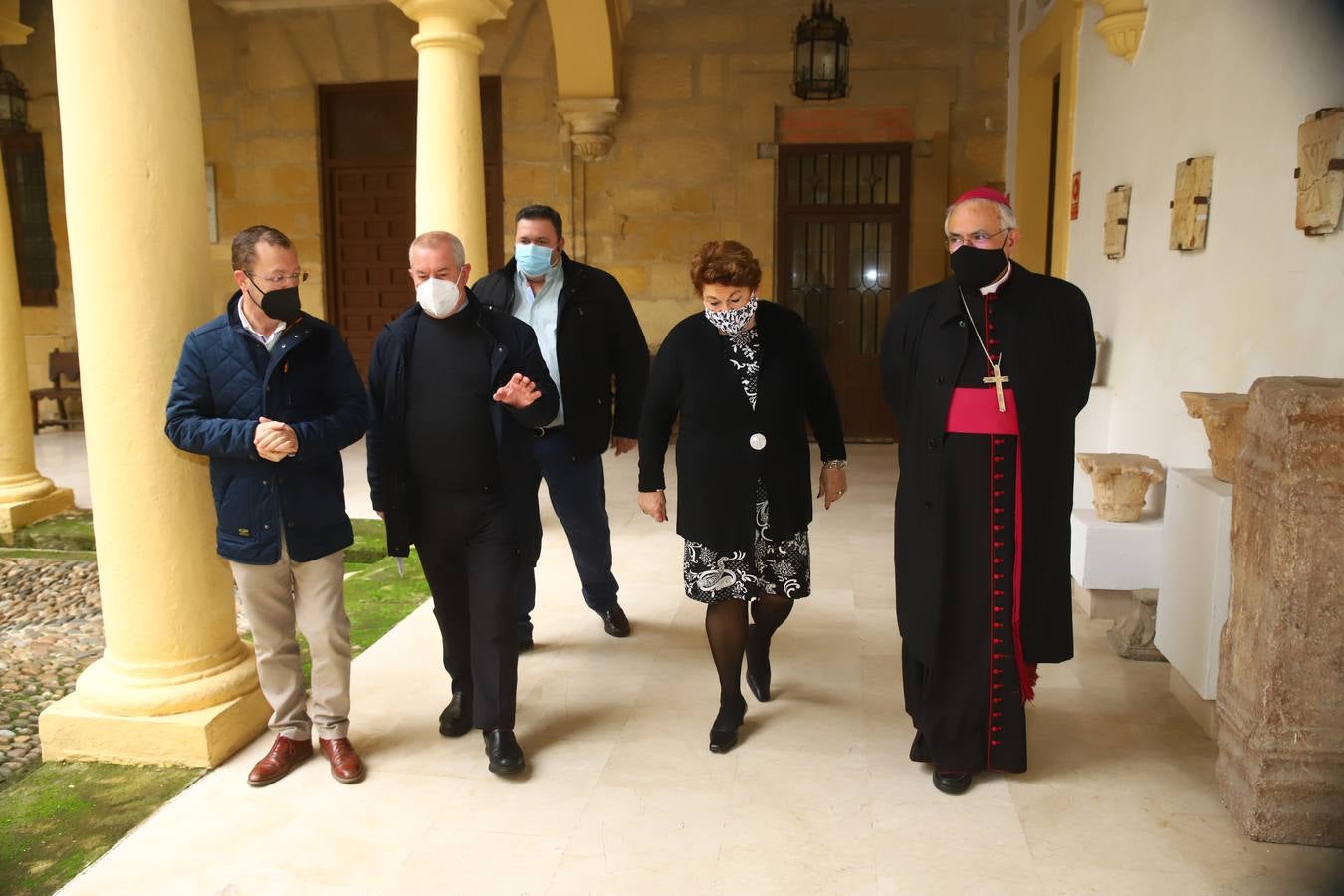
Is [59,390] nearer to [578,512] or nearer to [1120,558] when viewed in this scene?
[578,512]

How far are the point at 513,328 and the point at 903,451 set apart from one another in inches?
47.9

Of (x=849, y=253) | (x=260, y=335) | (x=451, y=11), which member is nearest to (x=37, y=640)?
(x=260, y=335)

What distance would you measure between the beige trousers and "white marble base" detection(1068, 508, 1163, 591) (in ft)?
9.60

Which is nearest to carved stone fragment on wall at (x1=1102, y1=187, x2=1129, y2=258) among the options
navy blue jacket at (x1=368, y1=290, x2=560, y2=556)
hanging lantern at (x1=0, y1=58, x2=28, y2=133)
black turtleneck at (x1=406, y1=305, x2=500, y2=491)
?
navy blue jacket at (x1=368, y1=290, x2=560, y2=556)

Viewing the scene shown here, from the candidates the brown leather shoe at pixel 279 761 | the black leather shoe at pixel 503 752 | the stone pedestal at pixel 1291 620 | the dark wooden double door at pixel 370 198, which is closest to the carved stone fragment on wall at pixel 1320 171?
the stone pedestal at pixel 1291 620

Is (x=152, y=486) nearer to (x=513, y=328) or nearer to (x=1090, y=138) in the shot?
(x=513, y=328)

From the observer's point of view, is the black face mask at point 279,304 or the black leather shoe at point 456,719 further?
the black leather shoe at point 456,719

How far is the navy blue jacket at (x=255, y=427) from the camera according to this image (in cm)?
276

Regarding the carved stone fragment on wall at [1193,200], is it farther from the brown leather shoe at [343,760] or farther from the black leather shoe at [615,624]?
the brown leather shoe at [343,760]

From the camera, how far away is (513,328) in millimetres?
3080

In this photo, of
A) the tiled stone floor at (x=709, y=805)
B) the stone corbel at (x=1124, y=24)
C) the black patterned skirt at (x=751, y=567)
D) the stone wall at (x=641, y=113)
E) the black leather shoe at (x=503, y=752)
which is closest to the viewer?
the tiled stone floor at (x=709, y=805)

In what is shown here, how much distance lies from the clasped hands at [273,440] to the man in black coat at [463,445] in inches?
13.7

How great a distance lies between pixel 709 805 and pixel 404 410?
4.65 feet

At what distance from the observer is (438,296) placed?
2914mm
